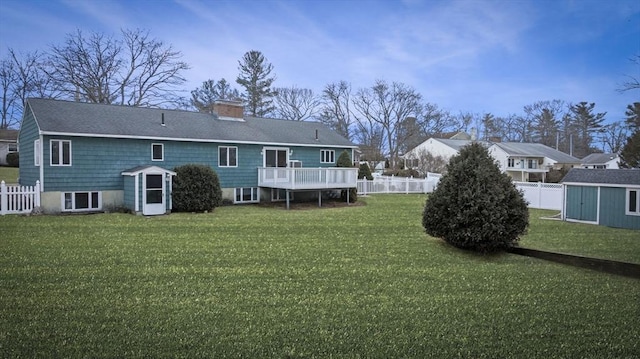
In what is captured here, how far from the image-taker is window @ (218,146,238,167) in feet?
66.4

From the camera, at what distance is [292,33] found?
19.3m

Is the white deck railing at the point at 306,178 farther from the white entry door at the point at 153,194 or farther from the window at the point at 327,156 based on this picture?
the white entry door at the point at 153,194

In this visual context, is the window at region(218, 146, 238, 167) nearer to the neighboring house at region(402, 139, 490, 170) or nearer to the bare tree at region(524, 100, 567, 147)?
the neighboring house at region(402, 139, 490, 170)

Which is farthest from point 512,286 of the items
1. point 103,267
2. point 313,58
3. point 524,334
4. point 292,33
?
point 313,58

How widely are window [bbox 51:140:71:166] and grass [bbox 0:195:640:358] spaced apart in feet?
19.2

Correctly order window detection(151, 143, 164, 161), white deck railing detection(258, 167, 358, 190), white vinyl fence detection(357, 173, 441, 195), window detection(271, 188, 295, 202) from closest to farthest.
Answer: window detection(151, 143, 164, 161) → white deck railing detection(258, 167, 358, 190) → window detection(271, 188, 295, 202) → white vinyl fence detection(357, 173, 441, 195)

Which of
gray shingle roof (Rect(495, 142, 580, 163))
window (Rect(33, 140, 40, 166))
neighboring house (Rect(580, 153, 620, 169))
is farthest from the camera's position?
neighboring house (Rect(580, 153, 620, 169))

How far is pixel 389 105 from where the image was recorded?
166 feet

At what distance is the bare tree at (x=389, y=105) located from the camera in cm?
5009

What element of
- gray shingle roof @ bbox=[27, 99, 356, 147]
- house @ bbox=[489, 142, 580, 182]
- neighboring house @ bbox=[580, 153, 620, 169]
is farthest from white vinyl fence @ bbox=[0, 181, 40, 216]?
neighboring house @ bbox=[580, 153, 620, 169]

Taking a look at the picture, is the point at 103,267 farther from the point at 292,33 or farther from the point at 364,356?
the point at 292,33

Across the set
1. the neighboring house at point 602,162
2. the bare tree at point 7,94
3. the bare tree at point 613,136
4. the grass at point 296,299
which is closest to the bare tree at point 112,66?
the bare tree at point 7,94

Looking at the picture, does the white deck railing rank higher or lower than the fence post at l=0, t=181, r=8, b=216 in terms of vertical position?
higher

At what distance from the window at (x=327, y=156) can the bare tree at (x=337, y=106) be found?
2652 centimetres
